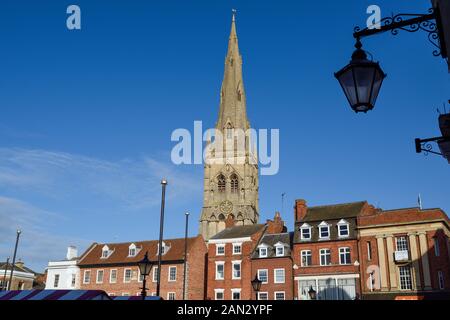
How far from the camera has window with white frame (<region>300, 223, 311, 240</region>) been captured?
1898 inches

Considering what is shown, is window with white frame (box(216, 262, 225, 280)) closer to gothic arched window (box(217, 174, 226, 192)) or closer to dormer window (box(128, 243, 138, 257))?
dormer window (box(128, 243, 138, 257))

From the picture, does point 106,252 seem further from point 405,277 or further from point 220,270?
point 405,277

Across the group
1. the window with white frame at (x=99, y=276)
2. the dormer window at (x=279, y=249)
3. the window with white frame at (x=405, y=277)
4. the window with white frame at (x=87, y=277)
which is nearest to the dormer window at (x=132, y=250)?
the window with white frame at (x=99, y=276)

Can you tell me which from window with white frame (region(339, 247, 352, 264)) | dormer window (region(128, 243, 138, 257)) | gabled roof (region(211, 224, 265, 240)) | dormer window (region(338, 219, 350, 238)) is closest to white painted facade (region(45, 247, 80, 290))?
dormer window (region(128, 243, 138, 257))

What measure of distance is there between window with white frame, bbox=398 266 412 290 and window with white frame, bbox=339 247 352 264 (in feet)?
15.7

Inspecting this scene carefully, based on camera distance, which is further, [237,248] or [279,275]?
[237,248]

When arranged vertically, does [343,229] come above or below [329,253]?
above

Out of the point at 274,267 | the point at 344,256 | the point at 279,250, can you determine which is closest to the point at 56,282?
the point at 274,267

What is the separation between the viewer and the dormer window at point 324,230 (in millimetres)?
47094

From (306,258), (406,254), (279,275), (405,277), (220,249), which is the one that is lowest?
(405,277)

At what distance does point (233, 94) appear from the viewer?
106 meters

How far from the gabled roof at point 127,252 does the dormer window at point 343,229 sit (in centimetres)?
1804

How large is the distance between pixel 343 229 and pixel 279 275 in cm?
794

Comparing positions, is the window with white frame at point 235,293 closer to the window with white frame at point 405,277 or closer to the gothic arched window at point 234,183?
the window with white frame at point 405,277
